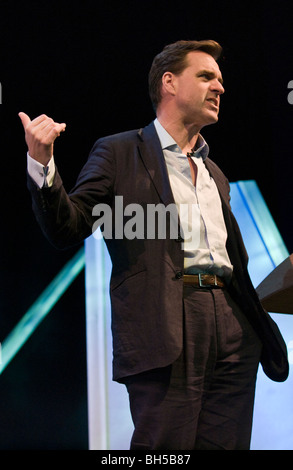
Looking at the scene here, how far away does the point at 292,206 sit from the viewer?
9.39ft

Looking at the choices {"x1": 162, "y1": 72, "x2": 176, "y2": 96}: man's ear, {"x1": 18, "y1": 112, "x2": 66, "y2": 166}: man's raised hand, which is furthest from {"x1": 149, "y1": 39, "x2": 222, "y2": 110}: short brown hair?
{"x1": 18, "y1": 112, "x2": 66, "y2": 166}: man's raised hand

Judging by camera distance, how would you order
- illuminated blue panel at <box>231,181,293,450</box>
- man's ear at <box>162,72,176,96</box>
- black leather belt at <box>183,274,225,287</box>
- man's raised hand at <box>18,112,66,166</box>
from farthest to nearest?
illuminated blue panel at <box>231,181,293,450</box>
man's ear at <box>162,72,176,96</box>
black leather belt at <box>183,274,225,287</box>
man's raised hand at <box>18,112,66,166</box>

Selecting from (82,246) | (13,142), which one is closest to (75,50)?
(13,142)

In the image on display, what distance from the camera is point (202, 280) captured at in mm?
1521

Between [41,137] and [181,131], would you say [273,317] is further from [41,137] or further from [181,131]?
[41,137]

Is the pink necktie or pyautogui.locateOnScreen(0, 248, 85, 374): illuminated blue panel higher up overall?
the pink necktie

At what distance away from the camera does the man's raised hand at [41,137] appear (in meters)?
1.29

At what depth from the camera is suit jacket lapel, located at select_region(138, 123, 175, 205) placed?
1568 mm

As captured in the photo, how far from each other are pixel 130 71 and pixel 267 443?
201cm

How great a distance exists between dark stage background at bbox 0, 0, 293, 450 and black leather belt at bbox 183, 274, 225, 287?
4.48 ft

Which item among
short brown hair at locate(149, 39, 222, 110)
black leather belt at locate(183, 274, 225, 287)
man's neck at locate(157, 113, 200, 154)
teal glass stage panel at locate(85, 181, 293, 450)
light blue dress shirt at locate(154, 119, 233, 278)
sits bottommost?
teal glass stage panel at locate(85, 181, 293, 450)

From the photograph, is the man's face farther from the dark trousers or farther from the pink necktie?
the dark trousers

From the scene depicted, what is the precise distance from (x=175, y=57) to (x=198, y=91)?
0.18 m

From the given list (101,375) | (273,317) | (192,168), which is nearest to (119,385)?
(101,375)
